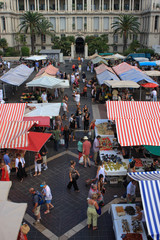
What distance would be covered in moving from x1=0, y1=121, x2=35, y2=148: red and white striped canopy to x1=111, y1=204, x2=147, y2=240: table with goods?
4.88 m

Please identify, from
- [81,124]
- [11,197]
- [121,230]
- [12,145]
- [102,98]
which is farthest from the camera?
[102,98]

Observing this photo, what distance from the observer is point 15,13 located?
6178 cm

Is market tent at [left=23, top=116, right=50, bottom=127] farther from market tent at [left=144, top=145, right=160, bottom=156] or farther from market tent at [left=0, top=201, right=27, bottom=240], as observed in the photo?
market tent at [left=0, top=201, right=27, bottom=240]

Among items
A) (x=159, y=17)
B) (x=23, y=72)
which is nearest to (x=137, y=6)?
(x=159, y=17)

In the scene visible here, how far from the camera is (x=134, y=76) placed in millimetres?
22438

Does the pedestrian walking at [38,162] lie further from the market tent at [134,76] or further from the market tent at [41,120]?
the market tent at [134,76]

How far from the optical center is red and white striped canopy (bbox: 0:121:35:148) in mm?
11055

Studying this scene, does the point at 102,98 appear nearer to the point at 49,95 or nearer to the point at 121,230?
the point at 49,95

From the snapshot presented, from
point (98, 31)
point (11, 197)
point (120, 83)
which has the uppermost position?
point (98, 31)

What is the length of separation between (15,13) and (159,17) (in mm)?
33908

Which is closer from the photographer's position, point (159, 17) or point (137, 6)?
point (159, 17)

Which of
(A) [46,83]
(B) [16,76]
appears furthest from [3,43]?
(A) [46,83]

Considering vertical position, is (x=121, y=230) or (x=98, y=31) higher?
(x=98, y=31)

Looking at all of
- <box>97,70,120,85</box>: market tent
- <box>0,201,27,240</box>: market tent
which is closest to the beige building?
<box>97,70,120,85</box>: market tent
